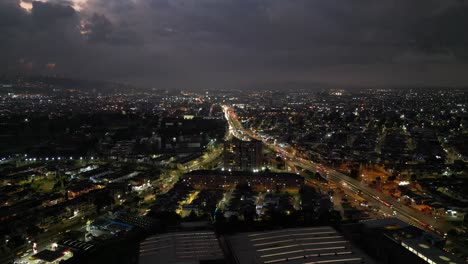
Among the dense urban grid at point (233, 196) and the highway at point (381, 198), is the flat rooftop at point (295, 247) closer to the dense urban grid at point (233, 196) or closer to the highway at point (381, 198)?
the dense urban grid at point (233, 196)

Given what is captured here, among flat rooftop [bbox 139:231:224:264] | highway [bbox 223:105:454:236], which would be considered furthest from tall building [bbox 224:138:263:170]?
flat rooftop [bbox 139:231:224:264]

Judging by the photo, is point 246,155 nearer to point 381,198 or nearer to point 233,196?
point 233,196

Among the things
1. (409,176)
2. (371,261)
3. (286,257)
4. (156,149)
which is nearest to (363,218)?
(371,261)

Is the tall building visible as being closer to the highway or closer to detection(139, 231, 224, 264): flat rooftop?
the highway

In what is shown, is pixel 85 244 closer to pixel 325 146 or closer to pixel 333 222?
pixel 333 222

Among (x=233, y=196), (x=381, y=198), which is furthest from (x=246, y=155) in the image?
(x=381, y=198)

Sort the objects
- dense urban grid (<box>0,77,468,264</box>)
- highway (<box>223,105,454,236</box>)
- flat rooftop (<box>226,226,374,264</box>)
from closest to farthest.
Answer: flat rooftop (<box>226,226,374,264</box>)
dense urban grid (<box>0,77,468,264</box>)
highway (<box>223,105,454,236</box>)
